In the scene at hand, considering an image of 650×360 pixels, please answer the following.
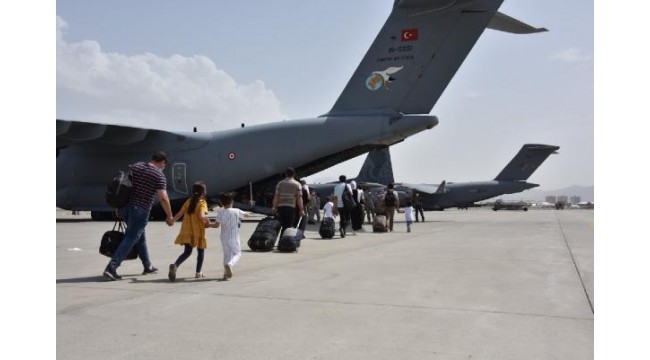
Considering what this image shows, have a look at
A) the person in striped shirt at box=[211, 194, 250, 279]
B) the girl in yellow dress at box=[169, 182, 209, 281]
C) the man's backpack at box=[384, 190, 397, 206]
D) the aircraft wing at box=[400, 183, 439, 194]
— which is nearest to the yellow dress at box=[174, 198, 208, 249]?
the girl in yellow dress at box=[169, 182, 209, 281]

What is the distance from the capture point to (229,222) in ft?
22.2

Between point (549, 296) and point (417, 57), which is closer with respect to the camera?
point (549, 296)

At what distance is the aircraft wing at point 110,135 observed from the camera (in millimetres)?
19161

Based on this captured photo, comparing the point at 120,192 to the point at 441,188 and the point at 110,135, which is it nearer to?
the point at 110,135

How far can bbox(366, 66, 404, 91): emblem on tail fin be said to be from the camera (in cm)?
1844

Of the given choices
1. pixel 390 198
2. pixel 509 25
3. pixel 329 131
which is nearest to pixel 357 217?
pixel 390 198

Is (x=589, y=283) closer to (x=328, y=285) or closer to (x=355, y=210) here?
(x=328, y=285)

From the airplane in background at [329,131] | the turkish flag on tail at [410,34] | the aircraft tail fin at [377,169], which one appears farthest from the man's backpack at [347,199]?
the aircraft tail fin at [377,169]

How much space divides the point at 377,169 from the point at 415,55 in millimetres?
21753

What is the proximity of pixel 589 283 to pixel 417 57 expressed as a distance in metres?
12.8

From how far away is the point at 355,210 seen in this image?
1522 centimetres

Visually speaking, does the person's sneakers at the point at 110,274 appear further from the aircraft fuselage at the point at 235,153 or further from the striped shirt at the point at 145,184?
the aircraft fuselage at the point at 235,153

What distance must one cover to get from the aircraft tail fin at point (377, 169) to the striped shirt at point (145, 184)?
32894 millimetres

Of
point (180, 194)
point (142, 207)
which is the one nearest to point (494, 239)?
point (142, 207)
